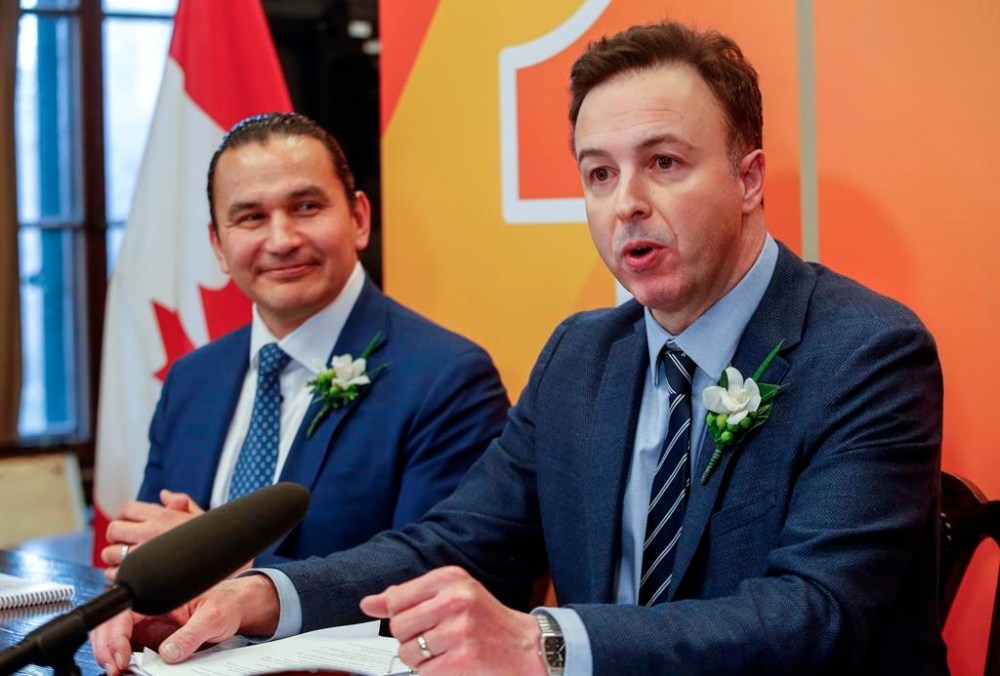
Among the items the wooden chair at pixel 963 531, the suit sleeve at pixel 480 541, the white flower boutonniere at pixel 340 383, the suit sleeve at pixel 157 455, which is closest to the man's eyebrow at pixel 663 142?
the suit sleeve at pixel 480 541

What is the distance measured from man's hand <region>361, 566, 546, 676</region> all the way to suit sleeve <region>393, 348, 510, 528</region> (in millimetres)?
1018

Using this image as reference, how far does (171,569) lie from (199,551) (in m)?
0.03

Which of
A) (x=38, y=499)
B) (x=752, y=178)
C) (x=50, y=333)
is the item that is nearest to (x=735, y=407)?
(x=752, y=178)

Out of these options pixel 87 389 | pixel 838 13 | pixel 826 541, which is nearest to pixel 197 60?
pixel 838 13

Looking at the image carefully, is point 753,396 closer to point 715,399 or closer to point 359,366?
point 715,399

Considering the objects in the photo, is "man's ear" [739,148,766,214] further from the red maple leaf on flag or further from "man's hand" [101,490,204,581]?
the red maple leaf on flag

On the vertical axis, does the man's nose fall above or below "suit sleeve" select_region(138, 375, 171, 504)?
above

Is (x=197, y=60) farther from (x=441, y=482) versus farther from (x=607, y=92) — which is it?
(x=607, y=92)

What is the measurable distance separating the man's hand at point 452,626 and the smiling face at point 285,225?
137 cm

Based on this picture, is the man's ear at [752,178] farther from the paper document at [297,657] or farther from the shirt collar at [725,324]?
the paper document at [297,657]

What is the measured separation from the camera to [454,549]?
1.99 metres

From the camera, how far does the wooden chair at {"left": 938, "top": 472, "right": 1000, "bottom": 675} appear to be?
185 centimetres

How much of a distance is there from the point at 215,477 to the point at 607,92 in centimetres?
134

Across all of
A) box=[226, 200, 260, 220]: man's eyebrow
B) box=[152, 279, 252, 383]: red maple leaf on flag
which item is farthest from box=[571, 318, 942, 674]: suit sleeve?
box=[152, 279, 252, 383]: red maple leaf on flag
